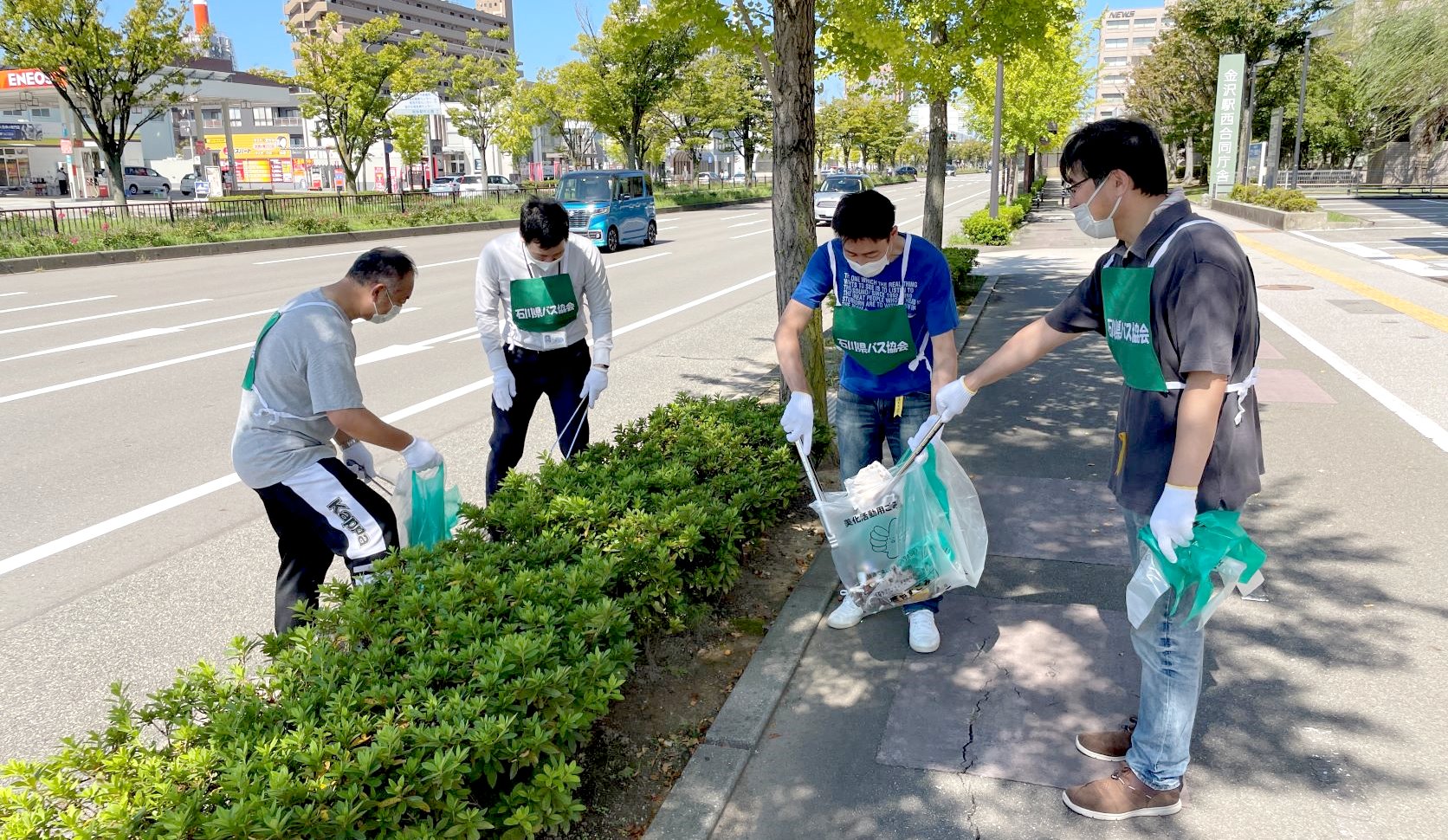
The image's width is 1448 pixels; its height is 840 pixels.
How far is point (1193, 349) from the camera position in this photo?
2.33 meters

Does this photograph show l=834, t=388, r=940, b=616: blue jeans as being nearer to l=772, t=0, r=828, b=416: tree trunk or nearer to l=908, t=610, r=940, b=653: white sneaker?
l=908, t=610, r=940, b=653: white sneaker

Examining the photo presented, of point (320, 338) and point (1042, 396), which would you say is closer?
point (320, 338)

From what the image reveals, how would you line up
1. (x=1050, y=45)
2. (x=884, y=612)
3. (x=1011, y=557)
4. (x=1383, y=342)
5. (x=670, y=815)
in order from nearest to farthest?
(x=670, y=815)
(x=884, y=612)
(x=1011, y=557)
(x=1383, y=342)
(x=1050, y=45)

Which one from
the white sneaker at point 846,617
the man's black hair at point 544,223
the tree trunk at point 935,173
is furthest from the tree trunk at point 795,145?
the tree trunk at point 935,173

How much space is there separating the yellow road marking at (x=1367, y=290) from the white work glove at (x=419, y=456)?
1088cm

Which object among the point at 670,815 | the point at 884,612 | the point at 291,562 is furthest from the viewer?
the point at 884,612

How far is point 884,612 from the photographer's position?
4.06 meters

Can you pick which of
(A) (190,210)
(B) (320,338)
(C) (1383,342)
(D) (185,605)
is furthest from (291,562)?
(A) (190,210)

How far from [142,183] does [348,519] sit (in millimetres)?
55131

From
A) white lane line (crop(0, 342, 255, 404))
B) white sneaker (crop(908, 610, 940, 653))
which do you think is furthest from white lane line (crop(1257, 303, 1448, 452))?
white lane line (crop(0, 342, 255, 404))

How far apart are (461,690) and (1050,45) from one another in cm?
1417

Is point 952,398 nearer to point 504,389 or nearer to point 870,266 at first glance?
point 870,266

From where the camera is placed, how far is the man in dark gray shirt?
2348 mm

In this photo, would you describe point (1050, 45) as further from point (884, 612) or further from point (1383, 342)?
point (884, 612)
